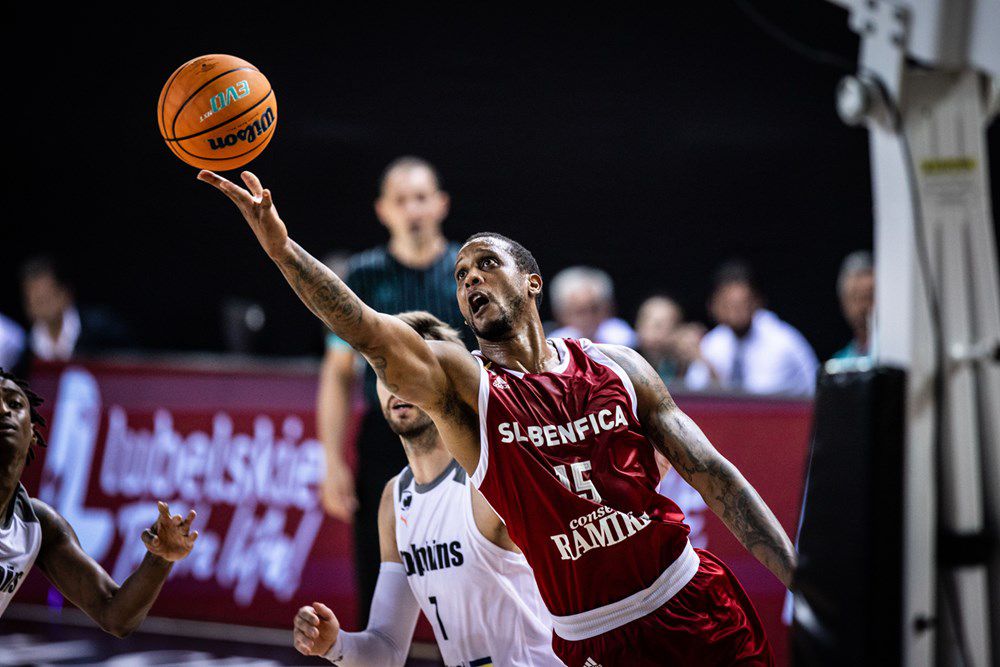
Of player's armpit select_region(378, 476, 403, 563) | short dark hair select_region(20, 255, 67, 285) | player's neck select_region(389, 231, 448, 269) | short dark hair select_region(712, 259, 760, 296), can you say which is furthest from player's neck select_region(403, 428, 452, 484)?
short dark hair select_region(20, 255, 67, 285)

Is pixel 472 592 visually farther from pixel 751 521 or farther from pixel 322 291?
pixel 322 291

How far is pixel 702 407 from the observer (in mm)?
5934

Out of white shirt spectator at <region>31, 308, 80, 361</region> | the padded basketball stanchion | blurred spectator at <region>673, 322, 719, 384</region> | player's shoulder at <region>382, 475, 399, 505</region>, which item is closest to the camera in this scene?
the padded basketball stanchion

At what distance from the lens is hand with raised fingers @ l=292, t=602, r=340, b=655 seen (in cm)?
310

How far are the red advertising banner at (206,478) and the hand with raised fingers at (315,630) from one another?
375cm

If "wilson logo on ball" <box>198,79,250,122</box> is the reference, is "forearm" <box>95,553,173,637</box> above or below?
below

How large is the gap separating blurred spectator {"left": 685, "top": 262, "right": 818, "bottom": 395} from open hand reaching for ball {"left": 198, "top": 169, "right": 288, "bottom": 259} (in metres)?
4.17

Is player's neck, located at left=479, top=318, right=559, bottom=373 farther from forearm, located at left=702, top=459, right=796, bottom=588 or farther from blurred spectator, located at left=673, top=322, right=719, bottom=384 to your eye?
blurred spectator, located at left=673, top=322, right=719, bottom=384

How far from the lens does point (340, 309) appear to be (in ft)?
9.04

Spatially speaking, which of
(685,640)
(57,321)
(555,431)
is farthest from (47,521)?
(57,321)

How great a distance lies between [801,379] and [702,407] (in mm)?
977

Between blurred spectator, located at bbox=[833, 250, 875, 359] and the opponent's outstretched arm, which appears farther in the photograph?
blurred spectator, located at bbox=[833, 250, 875, 359]

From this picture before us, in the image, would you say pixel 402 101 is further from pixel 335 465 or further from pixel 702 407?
pixel 335 465

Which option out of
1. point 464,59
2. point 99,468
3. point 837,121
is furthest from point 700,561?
point 464,59
